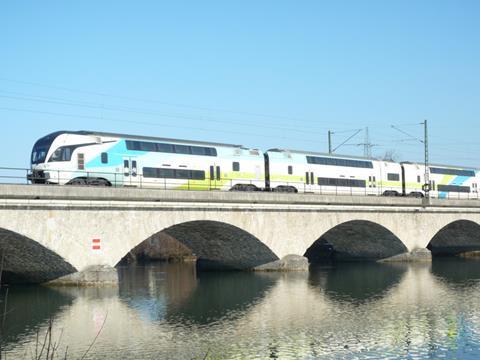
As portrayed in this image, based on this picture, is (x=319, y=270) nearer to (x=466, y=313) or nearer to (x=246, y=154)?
(x=246, y=154)

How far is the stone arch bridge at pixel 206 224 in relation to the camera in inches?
1291

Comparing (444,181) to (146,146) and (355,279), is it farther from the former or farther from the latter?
(146,146)

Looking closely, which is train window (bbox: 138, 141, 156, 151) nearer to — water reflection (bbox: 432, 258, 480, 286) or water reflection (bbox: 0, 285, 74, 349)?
water reflection (bbox: 0, 285, 74, 349)

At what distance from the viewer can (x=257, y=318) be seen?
29.0 meters

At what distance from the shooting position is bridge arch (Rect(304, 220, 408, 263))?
2169 inches

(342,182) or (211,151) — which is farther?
(342,182)

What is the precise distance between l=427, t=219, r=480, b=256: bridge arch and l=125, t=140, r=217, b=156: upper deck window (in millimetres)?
30169

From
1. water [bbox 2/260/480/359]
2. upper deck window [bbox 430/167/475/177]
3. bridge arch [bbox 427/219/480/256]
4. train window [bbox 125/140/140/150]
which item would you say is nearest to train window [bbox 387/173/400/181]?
upper deck window [bbox 430/167/475/177]

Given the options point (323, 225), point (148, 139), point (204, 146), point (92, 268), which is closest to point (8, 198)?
point (92, 268)

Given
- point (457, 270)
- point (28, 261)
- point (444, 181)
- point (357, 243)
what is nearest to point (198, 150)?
point (28, 261)

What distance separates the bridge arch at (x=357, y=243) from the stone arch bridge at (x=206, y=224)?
123 mm

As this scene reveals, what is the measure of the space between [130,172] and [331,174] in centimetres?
2052

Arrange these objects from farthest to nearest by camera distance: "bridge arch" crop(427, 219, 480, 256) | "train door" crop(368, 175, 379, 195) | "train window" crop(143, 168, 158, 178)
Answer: "bridge arch" crop(427, 219, 480, 256)
"train door" crop(368, 175, 379, 195)
"train window" crop(143, 168, 158, 178)

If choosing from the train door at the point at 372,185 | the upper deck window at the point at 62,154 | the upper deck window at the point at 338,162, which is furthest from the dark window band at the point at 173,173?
the train door at the point at 372,185
